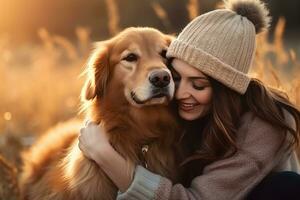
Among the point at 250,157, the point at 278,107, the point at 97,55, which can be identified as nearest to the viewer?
the point at 250,157

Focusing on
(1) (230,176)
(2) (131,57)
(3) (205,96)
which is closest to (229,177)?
(1) (230,176)

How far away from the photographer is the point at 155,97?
129 inches

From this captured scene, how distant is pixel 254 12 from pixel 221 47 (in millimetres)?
348

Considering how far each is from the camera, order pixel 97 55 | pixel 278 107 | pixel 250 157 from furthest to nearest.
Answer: pixel 97 55, pixel 278 107, pixel 250 157

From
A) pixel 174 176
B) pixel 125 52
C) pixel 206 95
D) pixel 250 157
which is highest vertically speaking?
pixel 125 52

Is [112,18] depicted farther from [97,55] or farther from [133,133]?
[133,133]

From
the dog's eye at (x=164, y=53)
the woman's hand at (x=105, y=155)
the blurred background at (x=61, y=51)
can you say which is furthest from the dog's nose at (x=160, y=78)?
the blurred background at (x=61, y=51)

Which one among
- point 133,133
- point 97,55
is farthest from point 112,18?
point 133,133

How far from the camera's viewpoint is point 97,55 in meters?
3.65

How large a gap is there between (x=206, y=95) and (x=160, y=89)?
0.30 m

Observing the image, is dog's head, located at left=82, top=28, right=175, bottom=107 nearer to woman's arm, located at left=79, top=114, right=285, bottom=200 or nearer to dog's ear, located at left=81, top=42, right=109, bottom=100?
dog's ear, located at left=81, top=42, right=109, bottom=100

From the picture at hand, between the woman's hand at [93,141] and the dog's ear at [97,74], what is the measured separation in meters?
0.19

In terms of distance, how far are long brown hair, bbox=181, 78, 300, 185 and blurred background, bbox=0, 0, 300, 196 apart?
845 millimetres

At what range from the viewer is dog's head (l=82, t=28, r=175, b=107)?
3.28 m
